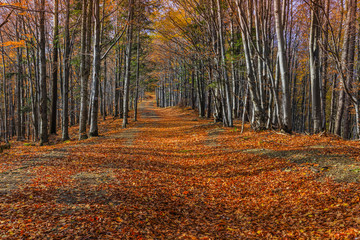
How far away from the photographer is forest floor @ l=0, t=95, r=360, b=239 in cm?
373

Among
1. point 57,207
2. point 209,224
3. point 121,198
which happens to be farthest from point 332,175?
point 57,207

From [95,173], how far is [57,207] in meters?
2.36

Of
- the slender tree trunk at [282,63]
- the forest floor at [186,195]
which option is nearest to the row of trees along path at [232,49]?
the slender tree trunk at [282,63]

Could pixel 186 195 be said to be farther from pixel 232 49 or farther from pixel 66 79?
pixel 232 49

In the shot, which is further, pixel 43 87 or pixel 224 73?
pixel 224 73

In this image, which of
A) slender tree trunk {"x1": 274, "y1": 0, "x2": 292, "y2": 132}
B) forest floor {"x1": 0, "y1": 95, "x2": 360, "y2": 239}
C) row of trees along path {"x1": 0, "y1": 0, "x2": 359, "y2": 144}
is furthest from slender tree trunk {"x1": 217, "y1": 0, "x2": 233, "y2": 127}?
forest floor {"x1": 0, "y1": 95, "x2": 360, "y2": 239}

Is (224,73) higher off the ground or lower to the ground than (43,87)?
higher

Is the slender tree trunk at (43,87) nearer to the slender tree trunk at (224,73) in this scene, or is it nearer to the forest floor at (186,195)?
the forest floor at (186,195)

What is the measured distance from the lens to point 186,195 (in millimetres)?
5695

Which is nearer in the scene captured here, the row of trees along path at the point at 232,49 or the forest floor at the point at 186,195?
the forest floor at the point at 186,195

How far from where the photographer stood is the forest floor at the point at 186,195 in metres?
3.73

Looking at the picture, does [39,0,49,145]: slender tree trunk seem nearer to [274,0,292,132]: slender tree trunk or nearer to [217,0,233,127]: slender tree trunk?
[217,0,233,127]: slender tree trunk

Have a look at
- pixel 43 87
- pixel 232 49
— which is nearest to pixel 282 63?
pixel 232 49

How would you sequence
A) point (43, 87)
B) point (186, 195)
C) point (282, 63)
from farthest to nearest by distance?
point (43, 87), point (282, 63), point (186, 195)
